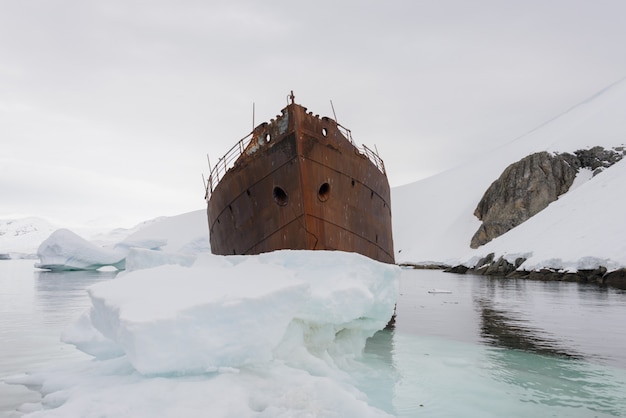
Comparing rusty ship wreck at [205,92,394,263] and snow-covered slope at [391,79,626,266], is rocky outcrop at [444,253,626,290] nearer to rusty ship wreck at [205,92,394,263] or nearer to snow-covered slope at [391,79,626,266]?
snow-covered slope at [391,79,626,266]

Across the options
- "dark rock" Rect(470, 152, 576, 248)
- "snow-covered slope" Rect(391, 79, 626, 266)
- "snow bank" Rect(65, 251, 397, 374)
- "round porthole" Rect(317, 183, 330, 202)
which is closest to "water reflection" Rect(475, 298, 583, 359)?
"snow bank" Rect(65, 251, 397, 374)

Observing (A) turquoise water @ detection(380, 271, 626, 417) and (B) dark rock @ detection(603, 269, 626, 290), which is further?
(B) dark rock @ detection(603, 269, 626, 290)

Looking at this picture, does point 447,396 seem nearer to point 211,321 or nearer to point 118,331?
point 211,321

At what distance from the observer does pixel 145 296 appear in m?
4.82

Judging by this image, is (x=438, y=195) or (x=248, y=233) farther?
(x=438, y=195)

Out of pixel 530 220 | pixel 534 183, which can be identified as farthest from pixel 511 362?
pixel 534 183

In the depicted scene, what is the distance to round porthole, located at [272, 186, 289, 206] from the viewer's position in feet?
32.2

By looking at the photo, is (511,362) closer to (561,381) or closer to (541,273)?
(561,381)

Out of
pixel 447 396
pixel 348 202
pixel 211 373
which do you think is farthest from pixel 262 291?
pixel 348 202

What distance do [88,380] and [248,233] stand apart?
244 inches

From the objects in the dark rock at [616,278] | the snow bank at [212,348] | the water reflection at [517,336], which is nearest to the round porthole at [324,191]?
the snow bank at [212,348]

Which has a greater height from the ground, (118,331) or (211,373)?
(118,331)

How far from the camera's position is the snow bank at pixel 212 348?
12.7 feet

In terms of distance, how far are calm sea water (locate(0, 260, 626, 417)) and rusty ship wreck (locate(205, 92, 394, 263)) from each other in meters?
2.55
